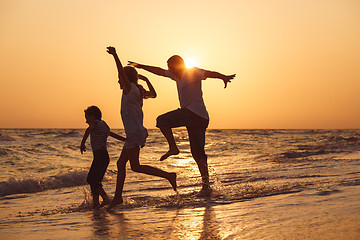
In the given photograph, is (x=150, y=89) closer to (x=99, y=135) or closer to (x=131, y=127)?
(x=131, y=127)

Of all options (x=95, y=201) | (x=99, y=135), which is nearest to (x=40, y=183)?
(x=99, y=135)

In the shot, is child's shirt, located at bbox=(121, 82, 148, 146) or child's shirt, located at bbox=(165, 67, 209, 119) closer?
child's shirt, located at bbox=(121, 82, 148, 146)

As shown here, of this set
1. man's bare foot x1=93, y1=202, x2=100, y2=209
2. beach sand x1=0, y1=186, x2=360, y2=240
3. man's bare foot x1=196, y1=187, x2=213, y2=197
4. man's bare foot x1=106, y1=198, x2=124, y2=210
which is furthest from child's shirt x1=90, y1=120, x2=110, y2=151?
man's bare foot x1=196, y1=187, x2=213, y2=197

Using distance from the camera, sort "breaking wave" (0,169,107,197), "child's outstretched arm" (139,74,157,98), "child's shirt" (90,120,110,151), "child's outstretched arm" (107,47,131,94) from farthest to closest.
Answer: "breaking wave" (0,169,107,197)
"child's shirt" (90,120,110,151)
"child's outstretched arm" (139,74,157,98)
"child's outstretched arm" (107,47,131,94)

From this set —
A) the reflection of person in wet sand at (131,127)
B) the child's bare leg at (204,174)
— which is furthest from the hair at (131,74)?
the child's bare leg at (204,174)

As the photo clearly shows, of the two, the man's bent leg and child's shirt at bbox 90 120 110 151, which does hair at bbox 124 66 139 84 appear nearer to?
child's shirt at bbox 90 120 110 151

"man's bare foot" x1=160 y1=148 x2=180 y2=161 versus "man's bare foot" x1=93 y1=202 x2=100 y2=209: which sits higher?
"man's bare foot" x1=160 y1=148 x2=180 y2=161

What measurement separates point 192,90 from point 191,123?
0.44m

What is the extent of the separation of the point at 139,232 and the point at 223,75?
282 centimetres

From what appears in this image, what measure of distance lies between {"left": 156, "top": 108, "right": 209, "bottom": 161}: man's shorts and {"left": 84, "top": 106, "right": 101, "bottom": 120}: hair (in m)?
0.94

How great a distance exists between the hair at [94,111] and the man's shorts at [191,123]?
0.94 m

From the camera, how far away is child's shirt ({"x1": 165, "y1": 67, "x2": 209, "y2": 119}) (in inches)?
212

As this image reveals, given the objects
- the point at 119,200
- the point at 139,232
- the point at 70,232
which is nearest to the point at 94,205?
the point at 119,200

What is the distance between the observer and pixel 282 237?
2824 mm
